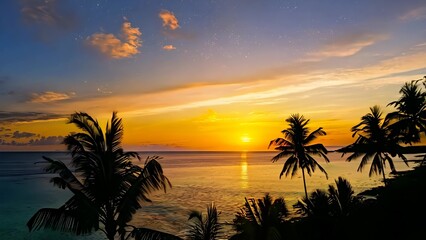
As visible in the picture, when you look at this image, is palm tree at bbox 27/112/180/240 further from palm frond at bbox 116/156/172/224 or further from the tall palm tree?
the tall palm tree

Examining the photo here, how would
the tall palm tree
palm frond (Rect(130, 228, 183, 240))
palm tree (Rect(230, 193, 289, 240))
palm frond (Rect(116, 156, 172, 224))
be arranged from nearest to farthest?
A: 1. palm frond (Rect(130, 228, 183, 240))
2. palm tree (Rect(230, 193, 289, 240))
3. palm frond (Rect(116, 156, 172, 224))
4. the tall palm tree

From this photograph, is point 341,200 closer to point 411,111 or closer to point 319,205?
point 319,205

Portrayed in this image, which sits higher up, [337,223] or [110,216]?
[110,216]

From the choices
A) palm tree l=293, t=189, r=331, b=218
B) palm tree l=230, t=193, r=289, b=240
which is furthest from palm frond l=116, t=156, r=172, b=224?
palm tree l=293, t=189, r=331, b=218

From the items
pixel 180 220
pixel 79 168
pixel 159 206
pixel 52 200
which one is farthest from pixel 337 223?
pixel 52 200

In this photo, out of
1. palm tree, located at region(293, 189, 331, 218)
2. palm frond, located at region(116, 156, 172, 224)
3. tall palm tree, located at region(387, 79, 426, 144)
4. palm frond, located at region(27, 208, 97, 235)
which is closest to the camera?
palm frond, located at region(27, 208, 97, 235)

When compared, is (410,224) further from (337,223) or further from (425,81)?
(425,81)

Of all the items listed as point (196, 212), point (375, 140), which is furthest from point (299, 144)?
point (196, 212)

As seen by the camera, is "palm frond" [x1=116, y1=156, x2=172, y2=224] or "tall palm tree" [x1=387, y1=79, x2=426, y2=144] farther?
"tall palm tree" [x1=387, y1=79, x2=426, y2=144]

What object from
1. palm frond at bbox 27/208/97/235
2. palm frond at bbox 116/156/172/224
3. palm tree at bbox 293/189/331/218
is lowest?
palm tree at bbox 293/189/331/218

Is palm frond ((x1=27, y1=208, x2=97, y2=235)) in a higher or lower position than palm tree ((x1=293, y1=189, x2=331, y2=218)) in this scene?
higher

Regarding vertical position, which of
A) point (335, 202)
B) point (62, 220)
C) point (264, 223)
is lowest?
point (335, 202)

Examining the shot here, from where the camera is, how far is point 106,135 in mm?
12328

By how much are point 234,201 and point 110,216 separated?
143ft
